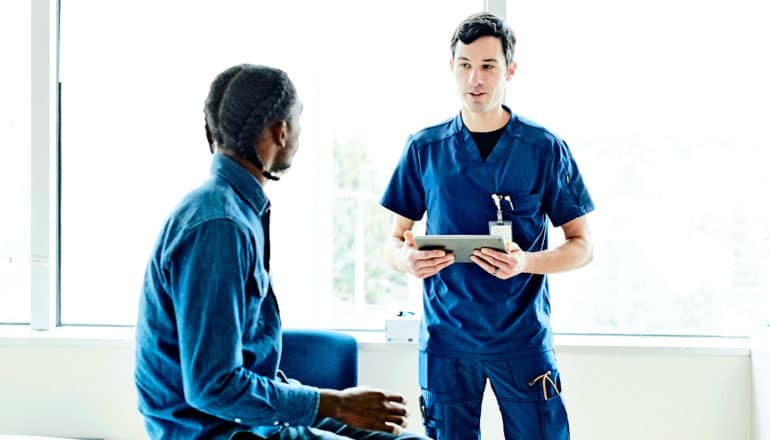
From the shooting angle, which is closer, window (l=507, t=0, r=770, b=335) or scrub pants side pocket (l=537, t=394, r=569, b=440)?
scrub pants side pocket (l=537, t=394, r=569, b=440)

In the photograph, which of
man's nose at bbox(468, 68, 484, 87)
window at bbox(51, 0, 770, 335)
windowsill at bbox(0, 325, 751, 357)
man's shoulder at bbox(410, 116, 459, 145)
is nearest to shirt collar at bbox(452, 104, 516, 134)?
man's shoulder at bbox(410, 116, 459, 145)

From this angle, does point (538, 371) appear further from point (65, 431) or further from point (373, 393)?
point (65, 431)

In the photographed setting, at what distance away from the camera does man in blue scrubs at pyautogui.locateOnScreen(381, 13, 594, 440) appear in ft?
6.66

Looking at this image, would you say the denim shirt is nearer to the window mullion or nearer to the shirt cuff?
the shirt cuff

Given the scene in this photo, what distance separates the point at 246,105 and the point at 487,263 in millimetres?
787

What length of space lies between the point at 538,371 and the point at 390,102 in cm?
121

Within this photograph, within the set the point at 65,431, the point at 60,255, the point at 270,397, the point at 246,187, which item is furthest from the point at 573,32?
the point at 65,431

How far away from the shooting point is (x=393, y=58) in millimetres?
2807

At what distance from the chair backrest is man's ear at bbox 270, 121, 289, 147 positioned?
0.84 meters

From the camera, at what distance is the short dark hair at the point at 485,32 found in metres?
2.08

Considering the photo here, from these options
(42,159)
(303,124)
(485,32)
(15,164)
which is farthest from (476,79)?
(15,164)

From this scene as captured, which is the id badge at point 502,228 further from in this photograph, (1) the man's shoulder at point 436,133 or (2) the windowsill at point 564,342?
(2) the windowsill at point 564,342

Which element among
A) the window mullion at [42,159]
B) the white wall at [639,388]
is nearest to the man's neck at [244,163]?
the white wall at [639,388]

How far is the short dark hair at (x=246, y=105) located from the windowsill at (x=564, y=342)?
49.8 inches
